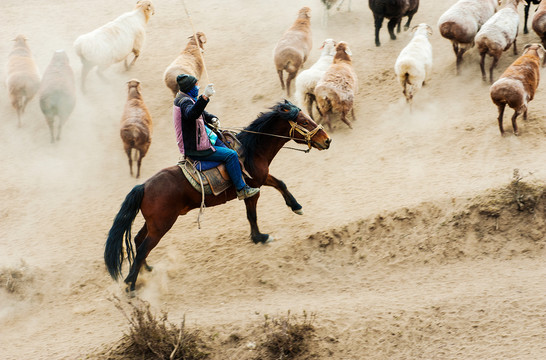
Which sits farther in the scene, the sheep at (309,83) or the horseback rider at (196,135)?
the sheep at (309,83)

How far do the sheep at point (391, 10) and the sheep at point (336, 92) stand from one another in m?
2.80

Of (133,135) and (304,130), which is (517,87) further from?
(133,135)

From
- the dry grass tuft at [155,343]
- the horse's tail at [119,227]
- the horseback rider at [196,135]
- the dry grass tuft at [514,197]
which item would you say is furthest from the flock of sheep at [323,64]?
the dry grass tuft at [155,343]

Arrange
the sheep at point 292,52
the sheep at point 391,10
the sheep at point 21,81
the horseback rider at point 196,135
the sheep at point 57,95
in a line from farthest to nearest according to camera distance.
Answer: the sheep at point 391,10 → the sheep at point 21,81 → the sheep at point 292,52 → the sheep at point 57,95 → the horseback rider at point 196,135

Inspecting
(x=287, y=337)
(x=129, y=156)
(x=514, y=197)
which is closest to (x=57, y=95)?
(x=129, y=156)

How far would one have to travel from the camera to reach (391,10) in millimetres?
13102

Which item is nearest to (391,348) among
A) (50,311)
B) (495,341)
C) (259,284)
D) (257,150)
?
(495,341)

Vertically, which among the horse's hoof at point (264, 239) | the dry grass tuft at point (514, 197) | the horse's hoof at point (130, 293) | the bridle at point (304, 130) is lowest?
the dry grass tuft at point (514, 197)

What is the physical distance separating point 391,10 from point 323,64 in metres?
2.65

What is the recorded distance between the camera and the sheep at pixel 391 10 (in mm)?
13008

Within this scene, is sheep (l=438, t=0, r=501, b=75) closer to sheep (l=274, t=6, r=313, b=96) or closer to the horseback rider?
sheep (l=274, t=6, r=313, b=96)

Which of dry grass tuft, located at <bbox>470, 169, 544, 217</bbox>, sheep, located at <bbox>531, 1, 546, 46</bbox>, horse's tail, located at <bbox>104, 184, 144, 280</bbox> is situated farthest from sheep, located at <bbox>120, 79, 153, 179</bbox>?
sheep, located at <bbox>531, 1, 546, 46</bbox>

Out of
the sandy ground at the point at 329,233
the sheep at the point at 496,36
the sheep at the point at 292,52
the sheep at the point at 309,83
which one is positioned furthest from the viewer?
the sheep at the point at 292,52

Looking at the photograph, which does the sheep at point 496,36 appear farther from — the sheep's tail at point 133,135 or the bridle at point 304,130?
the sheep's tail at point 133,135
